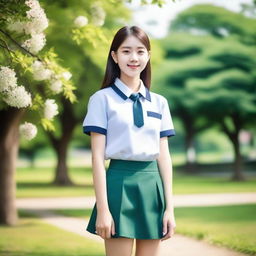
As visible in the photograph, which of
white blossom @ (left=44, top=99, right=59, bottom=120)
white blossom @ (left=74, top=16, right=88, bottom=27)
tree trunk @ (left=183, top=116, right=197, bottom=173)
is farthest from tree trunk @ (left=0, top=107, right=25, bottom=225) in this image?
tree trunk @ (left=183, top=116, right=197, bottom=173)

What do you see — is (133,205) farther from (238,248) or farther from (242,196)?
(242,196)

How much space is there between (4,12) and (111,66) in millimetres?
1635

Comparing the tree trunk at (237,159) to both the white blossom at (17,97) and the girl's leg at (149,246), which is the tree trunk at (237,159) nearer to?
the white blossom at (17,97)

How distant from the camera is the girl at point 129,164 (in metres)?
3.25

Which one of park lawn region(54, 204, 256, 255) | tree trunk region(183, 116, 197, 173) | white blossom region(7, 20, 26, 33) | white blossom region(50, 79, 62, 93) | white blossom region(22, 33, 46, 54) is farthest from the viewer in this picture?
tree trunk region(183, 116, 197, 173)

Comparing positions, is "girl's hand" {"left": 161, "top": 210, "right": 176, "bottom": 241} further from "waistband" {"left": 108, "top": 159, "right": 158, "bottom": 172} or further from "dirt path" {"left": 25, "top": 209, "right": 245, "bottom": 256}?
"dirt path" {"left": 25, "top": 209, "right": 245, "bottom": 256}

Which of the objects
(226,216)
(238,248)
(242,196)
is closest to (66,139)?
(242,196)

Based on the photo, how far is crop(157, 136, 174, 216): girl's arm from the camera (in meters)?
3.40

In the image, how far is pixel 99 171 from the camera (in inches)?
128

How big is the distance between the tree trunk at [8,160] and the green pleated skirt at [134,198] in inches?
278

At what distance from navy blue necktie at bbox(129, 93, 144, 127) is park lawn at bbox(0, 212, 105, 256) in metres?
4.69

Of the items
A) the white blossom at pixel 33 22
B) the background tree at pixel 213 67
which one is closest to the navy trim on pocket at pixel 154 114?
the white blossom at pixel 33 22

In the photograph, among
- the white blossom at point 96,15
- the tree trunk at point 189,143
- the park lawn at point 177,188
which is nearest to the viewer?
the white blossom at point 96,15

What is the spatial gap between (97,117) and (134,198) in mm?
529
